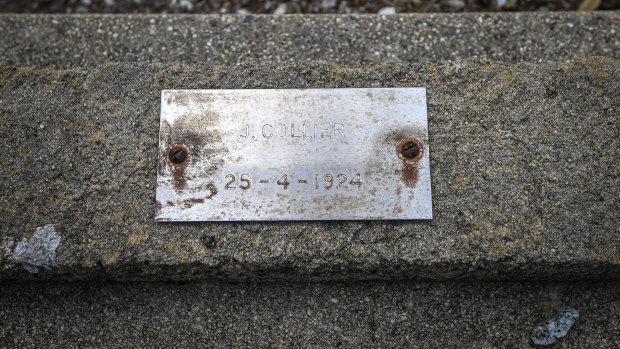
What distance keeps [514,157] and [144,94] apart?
1.14 meters

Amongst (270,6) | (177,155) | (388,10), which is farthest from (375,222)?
(270,6)

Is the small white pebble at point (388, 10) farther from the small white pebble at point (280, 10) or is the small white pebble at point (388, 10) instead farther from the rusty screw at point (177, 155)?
the rusty screw at point (177, 155)

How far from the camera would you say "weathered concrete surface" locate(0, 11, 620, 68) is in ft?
5.61

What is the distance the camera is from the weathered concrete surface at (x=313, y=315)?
4.67 feet

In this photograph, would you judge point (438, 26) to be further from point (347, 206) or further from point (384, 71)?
point (347, 206)

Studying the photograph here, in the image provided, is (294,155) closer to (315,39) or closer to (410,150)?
(410,150)

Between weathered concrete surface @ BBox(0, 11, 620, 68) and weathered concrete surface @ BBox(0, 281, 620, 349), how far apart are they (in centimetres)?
84

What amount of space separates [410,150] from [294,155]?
1.12 feet

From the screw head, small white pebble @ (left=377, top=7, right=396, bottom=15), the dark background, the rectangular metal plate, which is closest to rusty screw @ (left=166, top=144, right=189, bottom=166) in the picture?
the rectangular metal plate

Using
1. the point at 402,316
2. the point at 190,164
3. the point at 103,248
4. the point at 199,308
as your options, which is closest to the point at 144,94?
the point at 190,164

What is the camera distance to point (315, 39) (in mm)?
1726

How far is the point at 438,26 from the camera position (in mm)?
1734

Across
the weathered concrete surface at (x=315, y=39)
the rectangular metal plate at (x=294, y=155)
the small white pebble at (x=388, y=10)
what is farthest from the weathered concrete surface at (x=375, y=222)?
the small white pebble at (x=388, y=10)

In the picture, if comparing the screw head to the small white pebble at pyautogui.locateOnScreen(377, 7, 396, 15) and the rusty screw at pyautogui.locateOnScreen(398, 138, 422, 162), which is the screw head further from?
the small white pebble at pyautogui.locateOnScreen(377, 7, 396, 15)
